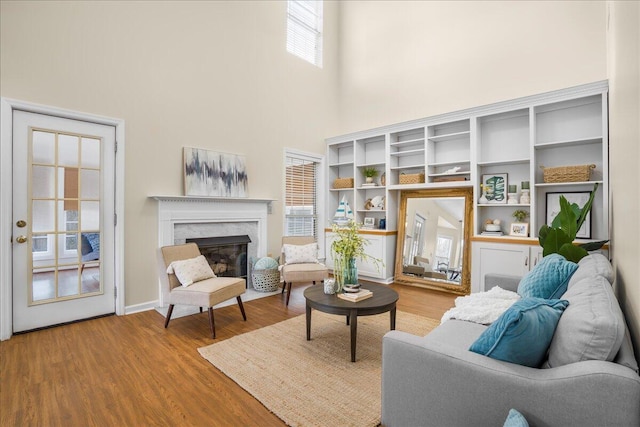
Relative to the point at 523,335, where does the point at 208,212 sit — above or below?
above

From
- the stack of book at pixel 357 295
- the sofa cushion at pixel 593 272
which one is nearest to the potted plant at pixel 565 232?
the sofa cushion at pixel 593 272

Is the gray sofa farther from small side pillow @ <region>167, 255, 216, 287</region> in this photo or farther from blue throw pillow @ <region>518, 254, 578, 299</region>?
small side pillow @ <region>167, 255, 216, 287</region>

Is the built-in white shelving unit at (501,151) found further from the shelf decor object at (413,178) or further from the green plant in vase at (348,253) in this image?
the green plant in vase at (348,253)

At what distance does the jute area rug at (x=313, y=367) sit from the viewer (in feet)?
6.34

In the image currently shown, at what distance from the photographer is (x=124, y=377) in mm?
2314

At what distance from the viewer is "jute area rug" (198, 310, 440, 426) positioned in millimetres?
1934

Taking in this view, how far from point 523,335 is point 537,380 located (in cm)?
16

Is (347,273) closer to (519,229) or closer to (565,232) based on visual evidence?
(565,232)

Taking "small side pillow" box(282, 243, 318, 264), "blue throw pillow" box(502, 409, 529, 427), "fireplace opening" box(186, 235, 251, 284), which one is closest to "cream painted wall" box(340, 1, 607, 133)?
"small side pillow" box(282, 243, 318, 264)

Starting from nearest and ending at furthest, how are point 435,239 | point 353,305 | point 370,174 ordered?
point 353,305
point 435,239
point 370,174

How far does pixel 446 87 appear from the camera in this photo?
5086 mm

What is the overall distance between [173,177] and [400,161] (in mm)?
3546

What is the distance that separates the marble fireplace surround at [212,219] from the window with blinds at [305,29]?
2929 millimetres

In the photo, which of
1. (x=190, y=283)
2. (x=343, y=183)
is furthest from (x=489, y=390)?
(x=343, y=183)
